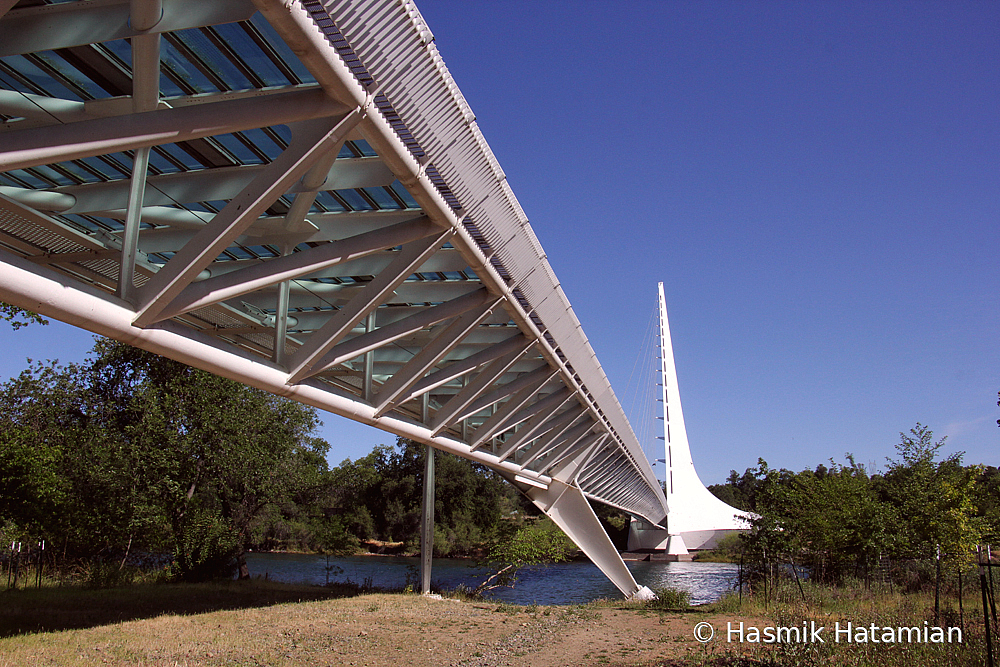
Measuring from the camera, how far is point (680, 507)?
60.0 metres

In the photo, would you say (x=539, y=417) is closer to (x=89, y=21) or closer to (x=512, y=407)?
(x=512, y=407)

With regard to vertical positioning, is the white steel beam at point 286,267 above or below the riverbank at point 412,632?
above

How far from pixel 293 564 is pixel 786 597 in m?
32.5

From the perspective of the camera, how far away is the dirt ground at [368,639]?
9.83 meters

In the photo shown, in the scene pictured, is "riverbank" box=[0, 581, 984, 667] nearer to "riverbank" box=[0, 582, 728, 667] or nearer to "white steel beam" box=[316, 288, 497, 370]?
"riverbank" box=[0, 582, 728, 667]

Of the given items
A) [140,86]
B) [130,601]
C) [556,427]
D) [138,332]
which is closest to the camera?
[140,86]

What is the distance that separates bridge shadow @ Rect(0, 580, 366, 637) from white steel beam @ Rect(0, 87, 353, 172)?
9.64 meters

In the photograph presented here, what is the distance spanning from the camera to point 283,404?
2431 cm

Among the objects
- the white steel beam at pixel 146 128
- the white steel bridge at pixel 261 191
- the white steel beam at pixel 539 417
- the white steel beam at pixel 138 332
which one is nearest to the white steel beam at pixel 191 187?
the white steel bridge at pixel 261 191

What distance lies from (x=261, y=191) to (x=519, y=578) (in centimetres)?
3523

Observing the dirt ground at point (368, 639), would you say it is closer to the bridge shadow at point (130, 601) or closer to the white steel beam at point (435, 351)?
the bridge shadow at point (130, 601)

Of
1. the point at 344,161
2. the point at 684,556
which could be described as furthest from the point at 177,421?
the point at 684,556

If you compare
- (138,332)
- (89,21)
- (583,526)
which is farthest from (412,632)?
(583,526)

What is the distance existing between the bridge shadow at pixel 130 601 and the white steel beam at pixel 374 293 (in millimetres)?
7518
